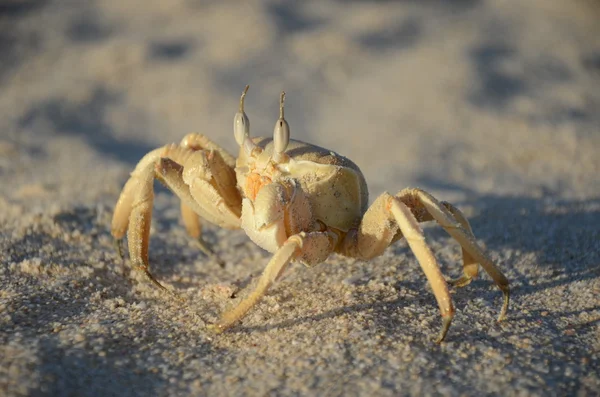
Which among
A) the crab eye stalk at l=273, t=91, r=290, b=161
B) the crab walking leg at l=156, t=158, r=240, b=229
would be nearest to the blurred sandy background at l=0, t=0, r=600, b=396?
→ the crab walking leg at l=156, t=158, r=240, b=229

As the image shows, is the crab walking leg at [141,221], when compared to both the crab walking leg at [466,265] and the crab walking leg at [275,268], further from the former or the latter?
the crab walking leg at [466,265]

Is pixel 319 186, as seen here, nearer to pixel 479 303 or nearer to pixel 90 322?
pixel 479 303

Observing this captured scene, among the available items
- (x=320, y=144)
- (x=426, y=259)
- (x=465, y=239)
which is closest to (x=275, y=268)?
(x=426, y=259)

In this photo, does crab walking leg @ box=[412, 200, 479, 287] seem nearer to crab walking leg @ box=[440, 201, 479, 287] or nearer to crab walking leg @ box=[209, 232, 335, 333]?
crab walking leg @ box=[440, 201, 479, 287]

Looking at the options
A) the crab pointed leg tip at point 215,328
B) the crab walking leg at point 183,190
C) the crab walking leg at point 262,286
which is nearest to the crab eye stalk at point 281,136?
the crab walking leg at point 183,190

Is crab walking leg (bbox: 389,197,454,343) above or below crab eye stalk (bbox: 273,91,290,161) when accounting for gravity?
below

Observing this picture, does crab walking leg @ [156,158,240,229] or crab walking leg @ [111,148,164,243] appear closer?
crab walking leg @ [156,158,240,229]

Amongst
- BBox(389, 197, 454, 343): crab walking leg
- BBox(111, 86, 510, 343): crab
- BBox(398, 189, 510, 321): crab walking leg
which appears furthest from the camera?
BBox(398, 189, 510, 321): crab walking leg
